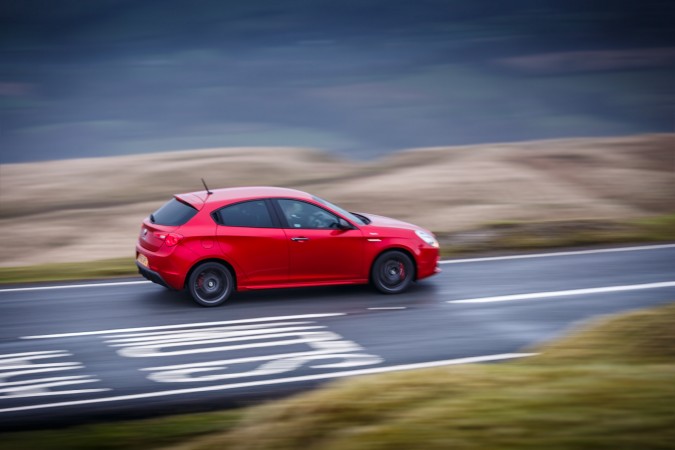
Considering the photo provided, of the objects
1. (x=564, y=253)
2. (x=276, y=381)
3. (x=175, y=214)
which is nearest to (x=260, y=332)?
(x=276, y=381)

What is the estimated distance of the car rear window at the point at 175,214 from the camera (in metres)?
12.0

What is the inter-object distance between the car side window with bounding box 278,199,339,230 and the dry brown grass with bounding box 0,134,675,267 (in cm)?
584

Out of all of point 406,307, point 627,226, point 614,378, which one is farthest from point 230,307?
point 627,226

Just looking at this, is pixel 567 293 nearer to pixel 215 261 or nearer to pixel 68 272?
pixel 215 261

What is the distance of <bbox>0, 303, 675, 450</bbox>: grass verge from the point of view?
4.84m

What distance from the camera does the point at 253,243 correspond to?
39.3 ft

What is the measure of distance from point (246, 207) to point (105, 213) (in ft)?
33.7

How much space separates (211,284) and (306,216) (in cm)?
162

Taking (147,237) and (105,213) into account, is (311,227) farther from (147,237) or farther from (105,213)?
(105,213)

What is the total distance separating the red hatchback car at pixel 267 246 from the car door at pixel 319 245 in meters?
0.01

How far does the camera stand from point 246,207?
12.2 metres

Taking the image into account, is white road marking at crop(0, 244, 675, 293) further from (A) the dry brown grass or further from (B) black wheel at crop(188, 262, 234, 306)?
(A) the dry brown grass

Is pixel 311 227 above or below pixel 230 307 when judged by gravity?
above

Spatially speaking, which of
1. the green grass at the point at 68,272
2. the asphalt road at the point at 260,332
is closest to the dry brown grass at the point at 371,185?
the green grass at the point at 68,272
